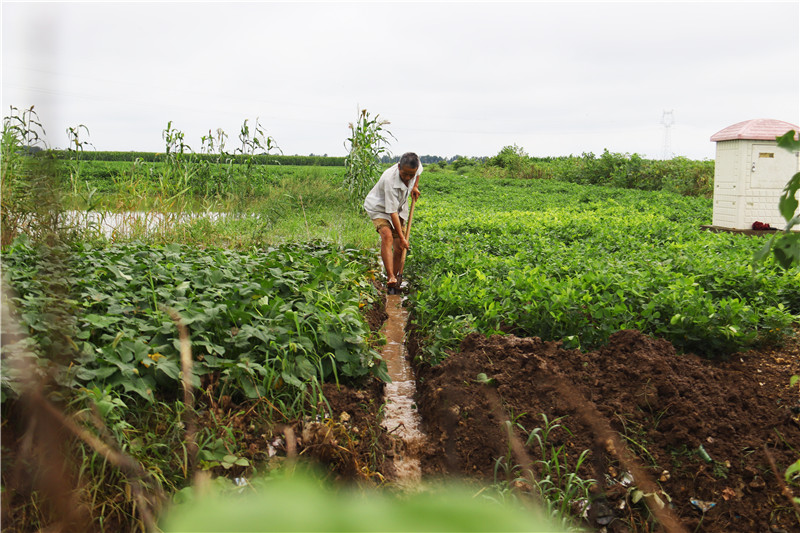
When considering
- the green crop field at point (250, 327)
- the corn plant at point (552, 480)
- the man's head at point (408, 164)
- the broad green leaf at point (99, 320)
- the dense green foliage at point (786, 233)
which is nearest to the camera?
the dense green foliage at point (786, 233)

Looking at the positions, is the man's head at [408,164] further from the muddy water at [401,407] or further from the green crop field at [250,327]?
the muddy water at [401,407]

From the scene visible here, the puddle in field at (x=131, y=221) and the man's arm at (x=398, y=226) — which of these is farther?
the puddle in field at (x=131, y=221)

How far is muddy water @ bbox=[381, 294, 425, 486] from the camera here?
3.49 m

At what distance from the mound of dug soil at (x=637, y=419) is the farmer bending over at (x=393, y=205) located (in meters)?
3.10

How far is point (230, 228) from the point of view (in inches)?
368

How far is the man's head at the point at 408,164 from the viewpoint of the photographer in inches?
273

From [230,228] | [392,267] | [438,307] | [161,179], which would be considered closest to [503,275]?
[438,307]

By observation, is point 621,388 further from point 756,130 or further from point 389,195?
point 756,130

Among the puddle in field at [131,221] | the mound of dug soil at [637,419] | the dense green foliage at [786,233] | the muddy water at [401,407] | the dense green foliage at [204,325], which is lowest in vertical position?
the muddy water at [401,407]

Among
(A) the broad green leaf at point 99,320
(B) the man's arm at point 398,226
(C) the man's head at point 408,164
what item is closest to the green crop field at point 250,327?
(A) the broad green leaf at point 99,320

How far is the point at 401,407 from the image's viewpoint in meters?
4.32

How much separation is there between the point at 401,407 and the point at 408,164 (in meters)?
3.40

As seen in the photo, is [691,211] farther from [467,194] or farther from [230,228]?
[230,228]

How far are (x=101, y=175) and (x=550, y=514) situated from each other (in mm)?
29391
